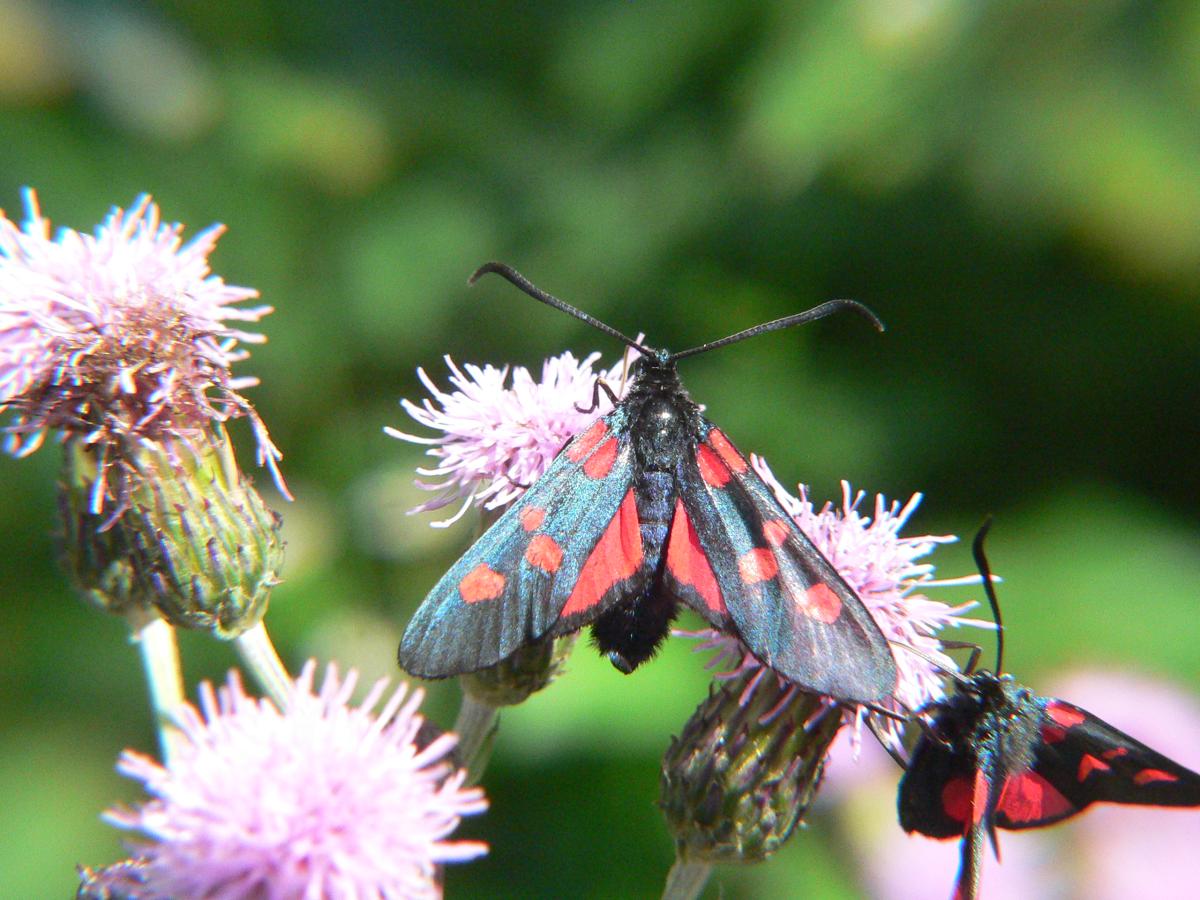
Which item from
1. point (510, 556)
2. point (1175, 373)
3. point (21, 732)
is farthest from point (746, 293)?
point (21, 732)

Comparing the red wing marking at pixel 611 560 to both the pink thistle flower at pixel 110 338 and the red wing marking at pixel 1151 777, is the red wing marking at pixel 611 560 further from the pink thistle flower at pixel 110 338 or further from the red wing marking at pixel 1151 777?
the red wing marking at pixel 1151 777

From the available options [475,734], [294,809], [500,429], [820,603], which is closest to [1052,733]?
[820,603]

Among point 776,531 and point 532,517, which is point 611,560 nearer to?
point 532,517

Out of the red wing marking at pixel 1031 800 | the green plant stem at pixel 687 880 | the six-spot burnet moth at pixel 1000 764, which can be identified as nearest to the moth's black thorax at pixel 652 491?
the green plant stem at pixel 687 880

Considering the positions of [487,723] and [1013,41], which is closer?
[487,723]

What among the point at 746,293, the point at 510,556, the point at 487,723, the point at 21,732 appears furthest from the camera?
the point at 746,293

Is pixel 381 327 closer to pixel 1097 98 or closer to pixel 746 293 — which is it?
pixel 746 293

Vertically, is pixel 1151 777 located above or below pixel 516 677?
above
